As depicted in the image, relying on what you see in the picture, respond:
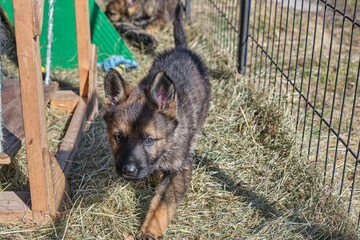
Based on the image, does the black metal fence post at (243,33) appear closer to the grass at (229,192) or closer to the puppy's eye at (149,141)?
the grass at (229,192)

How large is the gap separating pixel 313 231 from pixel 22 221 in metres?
2.20

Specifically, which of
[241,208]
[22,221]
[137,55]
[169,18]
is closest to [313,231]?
[241,208]

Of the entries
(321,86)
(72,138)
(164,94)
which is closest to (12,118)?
(72,138)

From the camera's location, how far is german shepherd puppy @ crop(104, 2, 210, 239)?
3.06 meters

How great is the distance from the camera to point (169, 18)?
8680mm

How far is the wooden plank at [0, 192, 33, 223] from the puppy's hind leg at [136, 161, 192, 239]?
863 mm

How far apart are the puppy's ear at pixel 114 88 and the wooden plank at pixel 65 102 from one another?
174 centimetres

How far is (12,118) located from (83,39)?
4.71 feet

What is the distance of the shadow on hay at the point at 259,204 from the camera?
3.18 meters

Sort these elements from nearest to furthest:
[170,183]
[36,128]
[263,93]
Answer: [36,128], [170,183], [263,93]

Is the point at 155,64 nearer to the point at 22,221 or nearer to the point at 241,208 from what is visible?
the point at 241,208

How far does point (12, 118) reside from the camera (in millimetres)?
3637

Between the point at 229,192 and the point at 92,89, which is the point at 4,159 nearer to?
the point at 229,192

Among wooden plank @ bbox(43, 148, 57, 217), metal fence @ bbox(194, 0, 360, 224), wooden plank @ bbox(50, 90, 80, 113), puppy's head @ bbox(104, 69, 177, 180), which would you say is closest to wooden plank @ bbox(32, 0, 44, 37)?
puppy's head @ bbox(104, 69, 177, 180)
